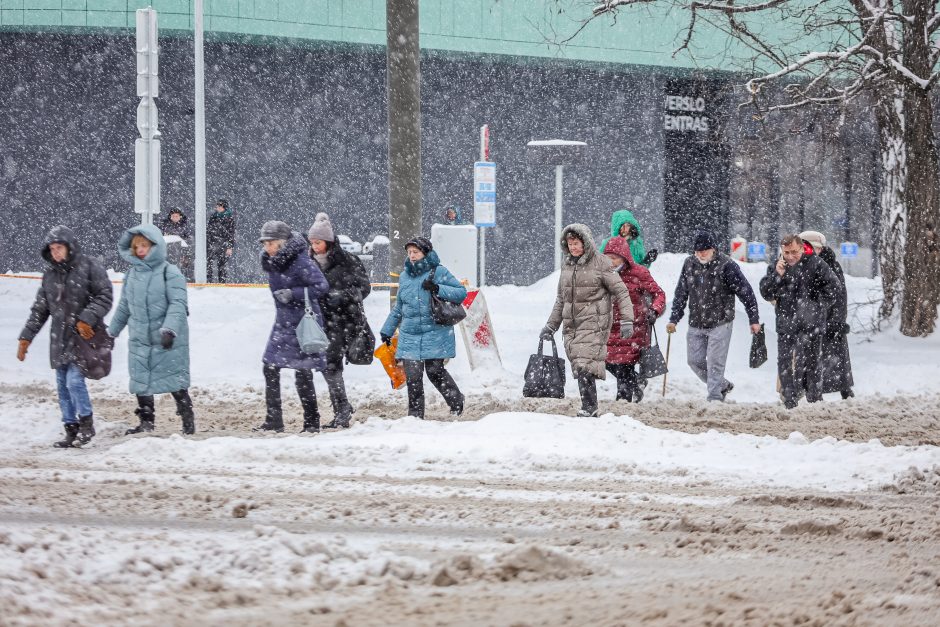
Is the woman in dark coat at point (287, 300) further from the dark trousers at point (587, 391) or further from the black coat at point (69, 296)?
the dark trousers at point (587, 391)

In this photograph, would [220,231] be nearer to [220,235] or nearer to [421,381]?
[220,235]

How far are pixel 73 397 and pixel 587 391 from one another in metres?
4.01

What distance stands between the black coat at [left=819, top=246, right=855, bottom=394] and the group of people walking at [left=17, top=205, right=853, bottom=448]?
0.04 ft

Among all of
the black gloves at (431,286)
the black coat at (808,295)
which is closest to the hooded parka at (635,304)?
the black coat at (808,295)

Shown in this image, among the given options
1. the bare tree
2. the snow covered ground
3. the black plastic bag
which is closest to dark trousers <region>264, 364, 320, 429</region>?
the black plastic bag

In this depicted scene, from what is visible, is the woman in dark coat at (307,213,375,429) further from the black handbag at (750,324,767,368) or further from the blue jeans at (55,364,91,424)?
the black handbag at (750,324,767,368)

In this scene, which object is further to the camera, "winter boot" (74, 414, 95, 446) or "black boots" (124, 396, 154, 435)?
"black boots" (124, 396, 154, 435)

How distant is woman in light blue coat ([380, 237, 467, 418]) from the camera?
9.37m

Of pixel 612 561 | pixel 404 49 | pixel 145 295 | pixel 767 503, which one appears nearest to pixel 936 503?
pixel 767 503

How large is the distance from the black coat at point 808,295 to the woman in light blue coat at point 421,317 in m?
3.07

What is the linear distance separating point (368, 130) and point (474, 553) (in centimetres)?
2130

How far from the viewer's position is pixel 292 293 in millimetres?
8930

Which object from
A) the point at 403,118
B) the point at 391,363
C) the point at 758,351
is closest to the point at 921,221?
the point at 758,351

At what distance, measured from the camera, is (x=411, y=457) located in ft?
24.6
